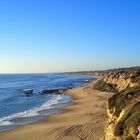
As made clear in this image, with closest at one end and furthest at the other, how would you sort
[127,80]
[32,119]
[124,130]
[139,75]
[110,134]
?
[124,130], [110,134], [32,119], [139,75], [127,80]

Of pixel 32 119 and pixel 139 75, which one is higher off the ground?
pixel 139 75

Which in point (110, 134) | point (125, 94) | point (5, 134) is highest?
point (125, 94)

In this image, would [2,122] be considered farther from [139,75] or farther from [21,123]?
[139,75]

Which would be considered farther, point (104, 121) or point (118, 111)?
point (104, 121)

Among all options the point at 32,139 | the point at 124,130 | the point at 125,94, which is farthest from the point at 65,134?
the point at 124,130

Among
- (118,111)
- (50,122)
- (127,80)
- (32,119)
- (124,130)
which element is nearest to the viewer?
(124,130)

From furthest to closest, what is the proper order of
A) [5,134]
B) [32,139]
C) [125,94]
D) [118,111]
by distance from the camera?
[5,134] < [32,139] < [125,94] < [118,111]

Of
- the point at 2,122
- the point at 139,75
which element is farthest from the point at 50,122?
the point at 139,75

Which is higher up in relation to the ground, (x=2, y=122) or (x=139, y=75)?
(x=139, y=75)

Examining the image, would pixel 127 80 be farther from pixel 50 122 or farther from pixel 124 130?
pixel 124 130
